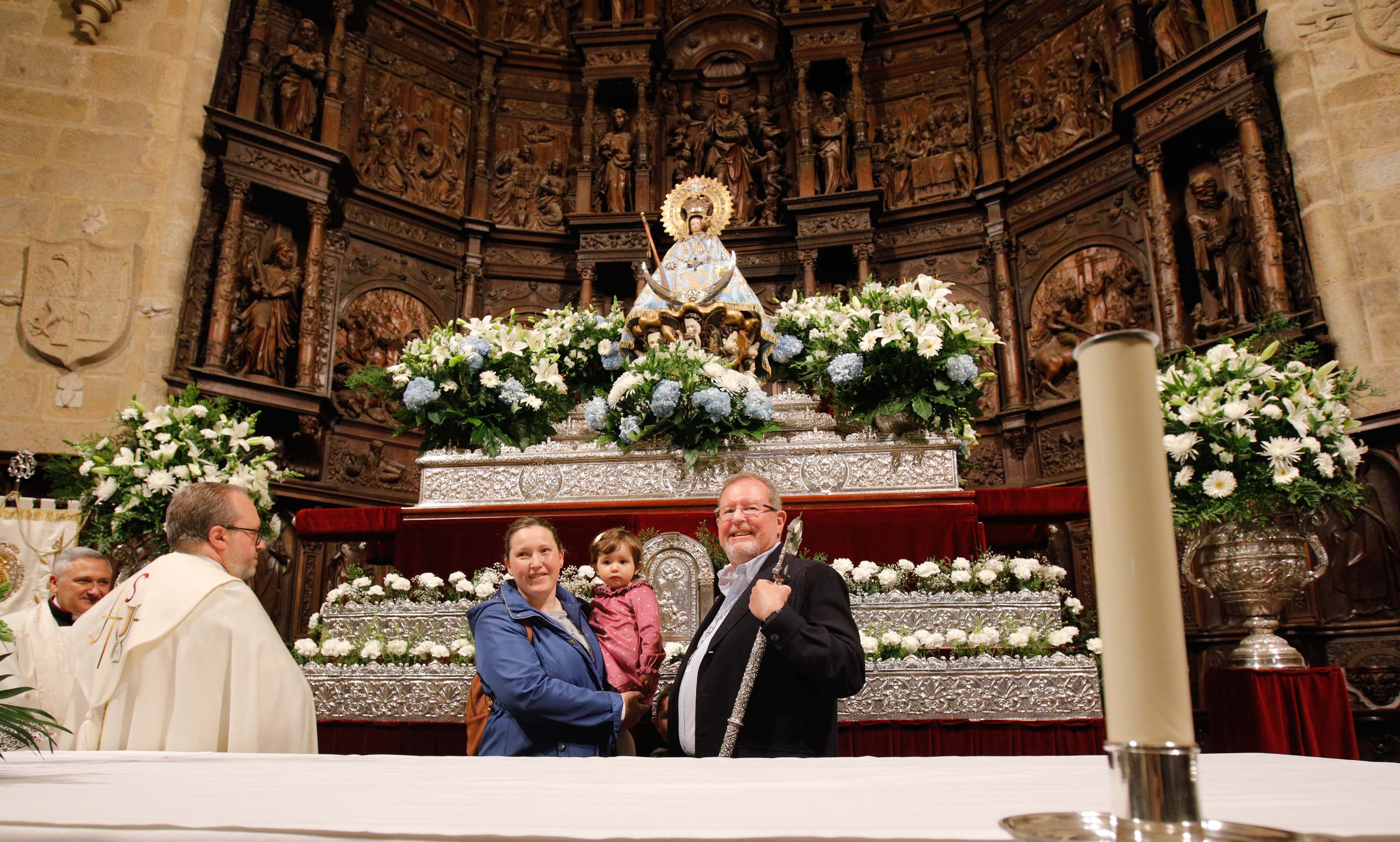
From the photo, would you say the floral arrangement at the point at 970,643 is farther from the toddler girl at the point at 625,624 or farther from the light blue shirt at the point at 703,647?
the light blue shirt at the point at 703,647

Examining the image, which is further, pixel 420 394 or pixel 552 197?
pixel 552 197

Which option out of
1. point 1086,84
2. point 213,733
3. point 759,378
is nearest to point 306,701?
point 213,733

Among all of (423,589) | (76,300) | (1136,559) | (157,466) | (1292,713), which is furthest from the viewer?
(76,300)

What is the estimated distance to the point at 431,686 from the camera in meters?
4.46

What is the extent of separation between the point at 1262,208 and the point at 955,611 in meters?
5.82

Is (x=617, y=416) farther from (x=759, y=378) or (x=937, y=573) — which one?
(x=937, y=573)

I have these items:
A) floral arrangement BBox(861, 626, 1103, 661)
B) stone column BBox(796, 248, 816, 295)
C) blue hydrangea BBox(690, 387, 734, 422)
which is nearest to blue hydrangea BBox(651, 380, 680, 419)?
blue hydrangea BBox(690, 387, 734, 422)

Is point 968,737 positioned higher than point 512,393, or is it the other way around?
point 512,393

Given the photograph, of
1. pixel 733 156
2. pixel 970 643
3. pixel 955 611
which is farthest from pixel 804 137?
pixel 970 643

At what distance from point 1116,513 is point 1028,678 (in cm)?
365

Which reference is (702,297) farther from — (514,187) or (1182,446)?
(514,187)

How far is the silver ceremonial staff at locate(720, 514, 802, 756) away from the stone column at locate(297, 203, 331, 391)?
327 inches

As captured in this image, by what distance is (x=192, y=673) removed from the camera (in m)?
3.01

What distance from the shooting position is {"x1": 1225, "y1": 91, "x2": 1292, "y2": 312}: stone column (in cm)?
780
